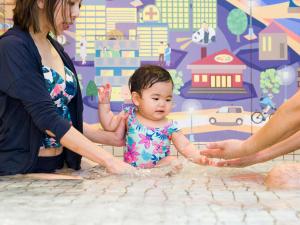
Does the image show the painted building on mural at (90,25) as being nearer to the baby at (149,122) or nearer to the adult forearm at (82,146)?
the baby at (149,122)

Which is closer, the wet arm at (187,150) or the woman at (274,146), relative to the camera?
the woman at (274,146)

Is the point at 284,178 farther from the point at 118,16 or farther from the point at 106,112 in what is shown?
the point at 118,16

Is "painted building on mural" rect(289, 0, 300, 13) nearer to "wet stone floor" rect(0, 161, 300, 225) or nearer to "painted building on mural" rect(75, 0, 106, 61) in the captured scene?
"painted building on mural" rect(75, 0, 106, 61)

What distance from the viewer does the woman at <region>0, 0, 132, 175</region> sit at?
2.15 m

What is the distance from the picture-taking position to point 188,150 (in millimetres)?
2766

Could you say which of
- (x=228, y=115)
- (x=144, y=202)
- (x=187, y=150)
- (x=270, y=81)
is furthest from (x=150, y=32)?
(x=144, y=202)

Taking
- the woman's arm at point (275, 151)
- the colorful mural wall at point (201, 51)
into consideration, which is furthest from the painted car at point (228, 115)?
the woman's arm at point (275, 151)

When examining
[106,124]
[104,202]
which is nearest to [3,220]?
[104,202]

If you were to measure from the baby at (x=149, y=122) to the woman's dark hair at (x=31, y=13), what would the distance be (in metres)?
0.60

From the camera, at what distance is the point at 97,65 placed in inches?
149

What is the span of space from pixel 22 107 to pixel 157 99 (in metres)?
0.73

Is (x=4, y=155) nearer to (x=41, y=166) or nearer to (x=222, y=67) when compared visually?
(x=41, y=166)

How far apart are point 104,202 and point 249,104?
243 cm

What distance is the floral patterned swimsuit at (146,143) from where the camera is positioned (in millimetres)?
2801
